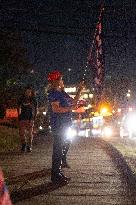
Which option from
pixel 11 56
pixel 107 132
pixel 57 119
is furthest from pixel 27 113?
pixel 107 132

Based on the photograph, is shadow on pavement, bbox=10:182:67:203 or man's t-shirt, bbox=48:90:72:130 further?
man's t-shirt, bbox=48:90:72:130

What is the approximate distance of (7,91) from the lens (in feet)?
129

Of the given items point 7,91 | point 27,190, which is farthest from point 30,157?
point 7,91

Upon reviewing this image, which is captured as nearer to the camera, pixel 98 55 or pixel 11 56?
pixel 98 55

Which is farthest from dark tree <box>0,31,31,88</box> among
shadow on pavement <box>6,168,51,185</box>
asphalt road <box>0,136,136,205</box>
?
shadow on pavement <box>6,168,51,185</box>

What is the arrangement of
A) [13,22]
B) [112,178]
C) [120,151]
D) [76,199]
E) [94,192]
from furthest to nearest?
[13,22] → [120,151] → [112,178] → [94,192] → [76,199]

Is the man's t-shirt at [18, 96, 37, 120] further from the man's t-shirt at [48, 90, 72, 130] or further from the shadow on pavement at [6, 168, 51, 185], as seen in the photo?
the man's t-shirt at [48, 90, 72, 130]

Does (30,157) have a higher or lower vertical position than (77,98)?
lower

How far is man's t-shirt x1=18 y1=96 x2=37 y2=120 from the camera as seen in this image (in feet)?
50.1

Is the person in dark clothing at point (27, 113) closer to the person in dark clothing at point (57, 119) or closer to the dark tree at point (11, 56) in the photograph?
the person in dark clothing at point (57, 119)

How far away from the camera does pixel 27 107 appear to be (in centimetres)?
1529

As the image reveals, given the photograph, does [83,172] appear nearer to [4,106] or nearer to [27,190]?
[27,190]

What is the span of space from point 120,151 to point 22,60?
21.2 meters

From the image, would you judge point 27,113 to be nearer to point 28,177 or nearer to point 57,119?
point 28,177
